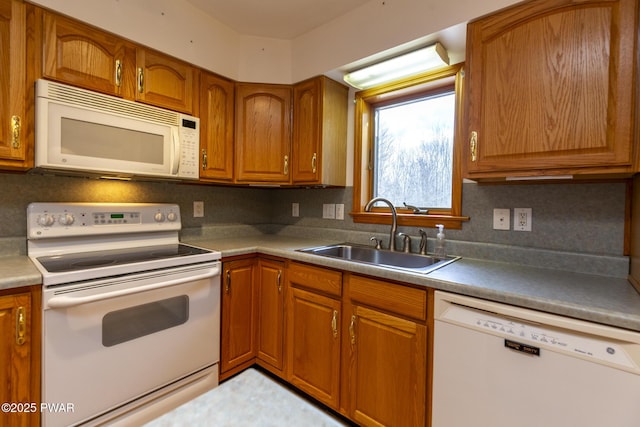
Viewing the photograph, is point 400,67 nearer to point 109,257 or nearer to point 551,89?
point 551,89

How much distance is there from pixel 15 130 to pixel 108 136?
0.34 m

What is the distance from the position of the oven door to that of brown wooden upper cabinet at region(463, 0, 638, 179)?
161 centimetres

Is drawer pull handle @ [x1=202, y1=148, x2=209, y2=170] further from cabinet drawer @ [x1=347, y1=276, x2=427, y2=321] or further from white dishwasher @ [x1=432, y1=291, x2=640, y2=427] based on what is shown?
white dishwasher @ [x1=432, y1=291, x2=640, y2=427]

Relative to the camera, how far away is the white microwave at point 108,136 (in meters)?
1.37

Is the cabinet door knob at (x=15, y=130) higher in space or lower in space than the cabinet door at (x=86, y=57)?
lower

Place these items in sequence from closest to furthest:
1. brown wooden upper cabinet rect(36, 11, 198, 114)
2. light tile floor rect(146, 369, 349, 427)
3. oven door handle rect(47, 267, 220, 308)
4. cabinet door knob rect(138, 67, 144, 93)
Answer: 1. light tile floor rect(146, 369, 349, 427)
2. oven door handle rect(47, 267, 220, 308)
3. brown wooden upper cabinet rect(36, 11, 198, 114)
4. cabinet door knob rect(138, 67, 144, 93)

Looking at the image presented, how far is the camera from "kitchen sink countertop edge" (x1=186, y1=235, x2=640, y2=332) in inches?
35.6

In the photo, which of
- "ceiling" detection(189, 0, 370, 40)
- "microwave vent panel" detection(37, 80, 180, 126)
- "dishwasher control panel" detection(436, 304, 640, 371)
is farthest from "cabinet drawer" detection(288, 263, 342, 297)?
"ceiling" detection(189, 0, 370, 40)

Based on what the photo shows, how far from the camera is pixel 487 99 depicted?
1.35 metres

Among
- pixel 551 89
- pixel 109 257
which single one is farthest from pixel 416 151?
pixel 109 257

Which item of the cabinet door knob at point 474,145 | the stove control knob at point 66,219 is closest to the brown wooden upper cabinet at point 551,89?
the cabinet door knob at point 474,145

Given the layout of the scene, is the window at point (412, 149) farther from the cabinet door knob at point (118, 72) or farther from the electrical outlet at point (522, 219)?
the cabinet door knob at point (118, 72)

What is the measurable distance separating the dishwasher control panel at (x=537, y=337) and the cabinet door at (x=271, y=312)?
3.39ft

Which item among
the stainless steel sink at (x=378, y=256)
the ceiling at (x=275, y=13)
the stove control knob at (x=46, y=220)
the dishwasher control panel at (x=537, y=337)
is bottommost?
the dishwasher control panel at (x=537, y=337)
